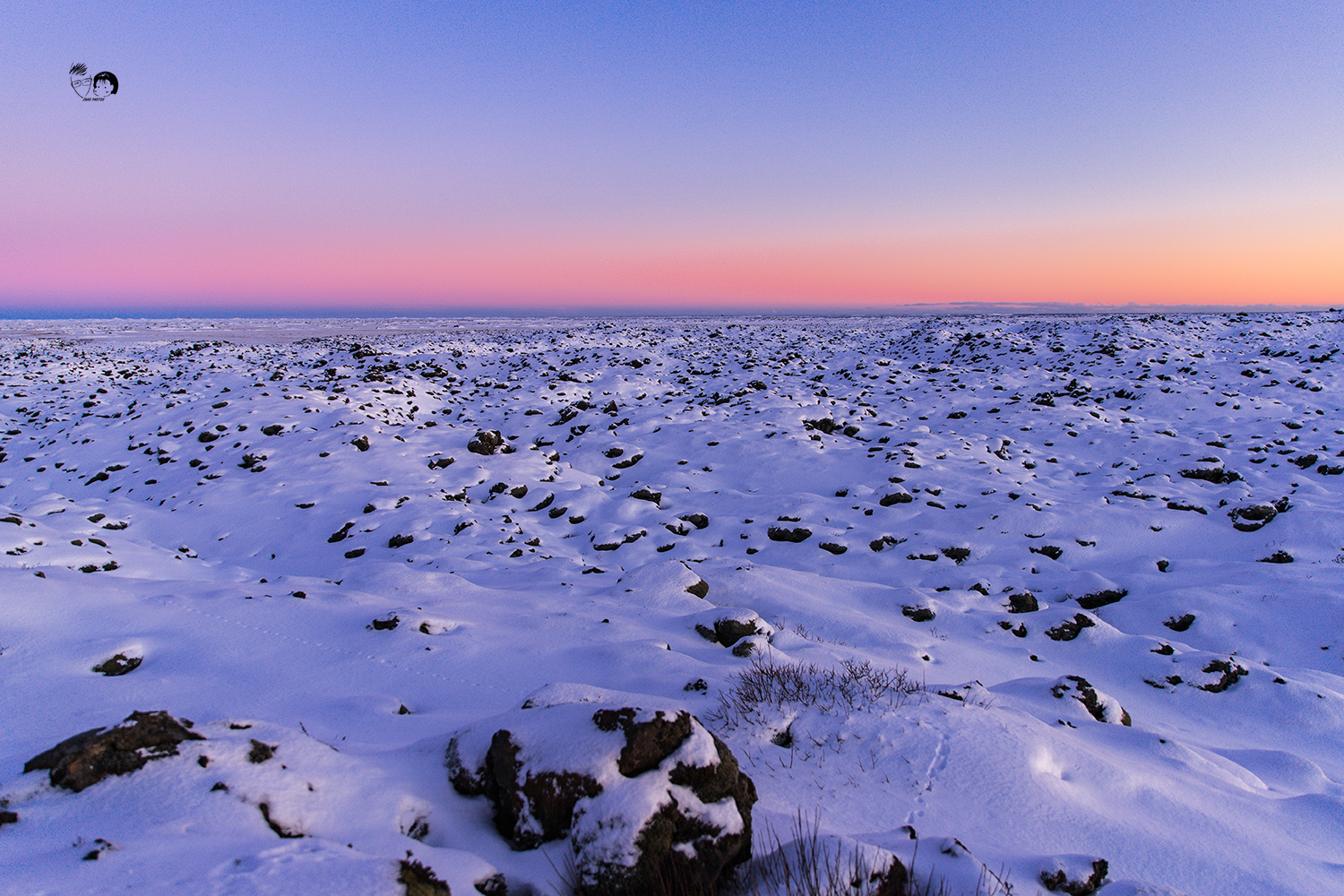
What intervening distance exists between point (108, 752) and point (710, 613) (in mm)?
4741

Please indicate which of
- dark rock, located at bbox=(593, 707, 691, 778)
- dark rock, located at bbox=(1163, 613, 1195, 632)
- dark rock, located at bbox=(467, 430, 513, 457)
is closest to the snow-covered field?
dark rock, located at bbox=(1163, 613, 1195, 632)

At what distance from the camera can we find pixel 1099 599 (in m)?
7.73

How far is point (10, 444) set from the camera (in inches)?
619

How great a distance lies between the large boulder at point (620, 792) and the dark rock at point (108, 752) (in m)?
1.34

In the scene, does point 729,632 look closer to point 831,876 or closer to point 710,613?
point 710,613

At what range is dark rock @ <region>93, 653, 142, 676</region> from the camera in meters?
4.57

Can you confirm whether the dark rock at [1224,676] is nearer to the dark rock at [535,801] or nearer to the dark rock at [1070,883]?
the dark rock at [1070,883]

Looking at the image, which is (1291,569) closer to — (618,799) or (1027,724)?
(1027,724)

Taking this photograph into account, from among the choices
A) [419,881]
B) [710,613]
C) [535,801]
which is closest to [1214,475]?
[710,613]

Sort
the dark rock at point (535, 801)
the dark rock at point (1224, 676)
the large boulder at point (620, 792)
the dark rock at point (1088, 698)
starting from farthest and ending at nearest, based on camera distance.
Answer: the dark rock at point (1224, 676)
the dark rock at point (1088, 698)
the dark rock at point (535, 801)
the large boulder at point (620, 792)

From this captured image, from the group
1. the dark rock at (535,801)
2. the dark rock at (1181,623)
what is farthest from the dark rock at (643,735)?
the dark rock at (1181,623)

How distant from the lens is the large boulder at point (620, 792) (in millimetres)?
2617

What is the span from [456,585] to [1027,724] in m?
6.17

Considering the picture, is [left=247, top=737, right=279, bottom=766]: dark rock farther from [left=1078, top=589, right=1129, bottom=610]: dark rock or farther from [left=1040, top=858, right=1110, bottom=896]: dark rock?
[left=1078, top=589, right=1129, bottom=610]: dark rock
